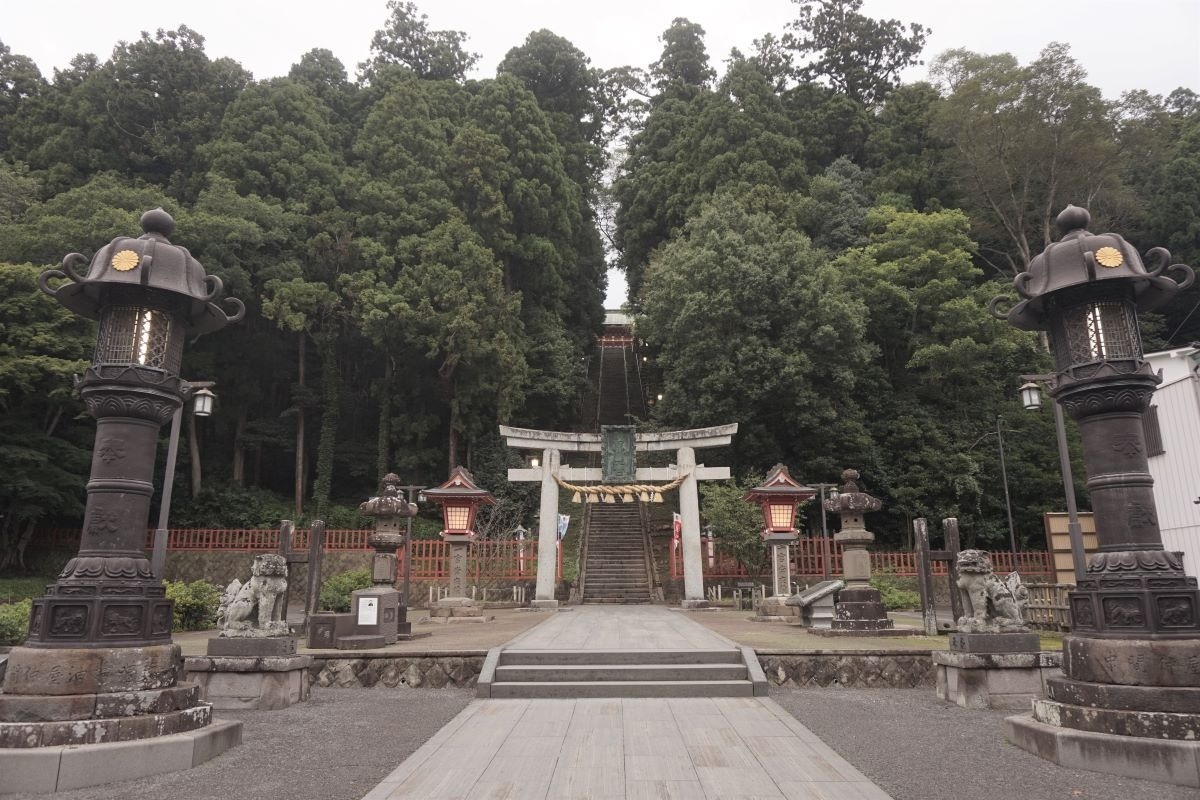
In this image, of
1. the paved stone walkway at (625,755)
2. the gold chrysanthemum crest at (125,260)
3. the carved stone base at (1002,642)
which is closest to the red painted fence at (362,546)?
the paved stone walkway at (625,755)

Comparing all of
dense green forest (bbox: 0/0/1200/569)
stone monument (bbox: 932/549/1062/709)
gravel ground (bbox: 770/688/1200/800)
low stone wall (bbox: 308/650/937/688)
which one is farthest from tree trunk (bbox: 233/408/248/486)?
stone monument (bbox: 932/549/1062/709)

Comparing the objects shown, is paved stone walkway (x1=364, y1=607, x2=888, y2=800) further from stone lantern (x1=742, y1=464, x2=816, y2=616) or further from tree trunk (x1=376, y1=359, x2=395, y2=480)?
tree trunk (x1=376, y1=359, x2=395, y2=480)

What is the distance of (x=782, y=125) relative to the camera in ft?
94.8

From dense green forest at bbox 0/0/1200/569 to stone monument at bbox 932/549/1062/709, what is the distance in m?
13.2

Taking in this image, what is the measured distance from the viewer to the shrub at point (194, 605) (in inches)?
480

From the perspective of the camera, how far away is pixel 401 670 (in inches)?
309

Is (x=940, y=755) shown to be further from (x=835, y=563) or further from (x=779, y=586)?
(x=835, y=563)

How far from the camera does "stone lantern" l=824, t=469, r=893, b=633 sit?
10227 millimetres

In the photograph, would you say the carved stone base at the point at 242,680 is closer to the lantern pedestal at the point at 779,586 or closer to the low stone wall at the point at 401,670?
the low stone wall at the point at 401,670

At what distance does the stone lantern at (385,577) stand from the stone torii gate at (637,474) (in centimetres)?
577

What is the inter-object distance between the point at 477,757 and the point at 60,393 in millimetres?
18402

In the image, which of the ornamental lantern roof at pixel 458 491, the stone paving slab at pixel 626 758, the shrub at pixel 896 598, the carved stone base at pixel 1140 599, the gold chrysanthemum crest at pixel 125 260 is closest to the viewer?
the stone paving slab at pixel 626 758

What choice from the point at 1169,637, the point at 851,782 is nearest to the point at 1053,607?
the point at 1169,637

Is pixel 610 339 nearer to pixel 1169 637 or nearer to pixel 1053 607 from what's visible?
pixel 1053 607
